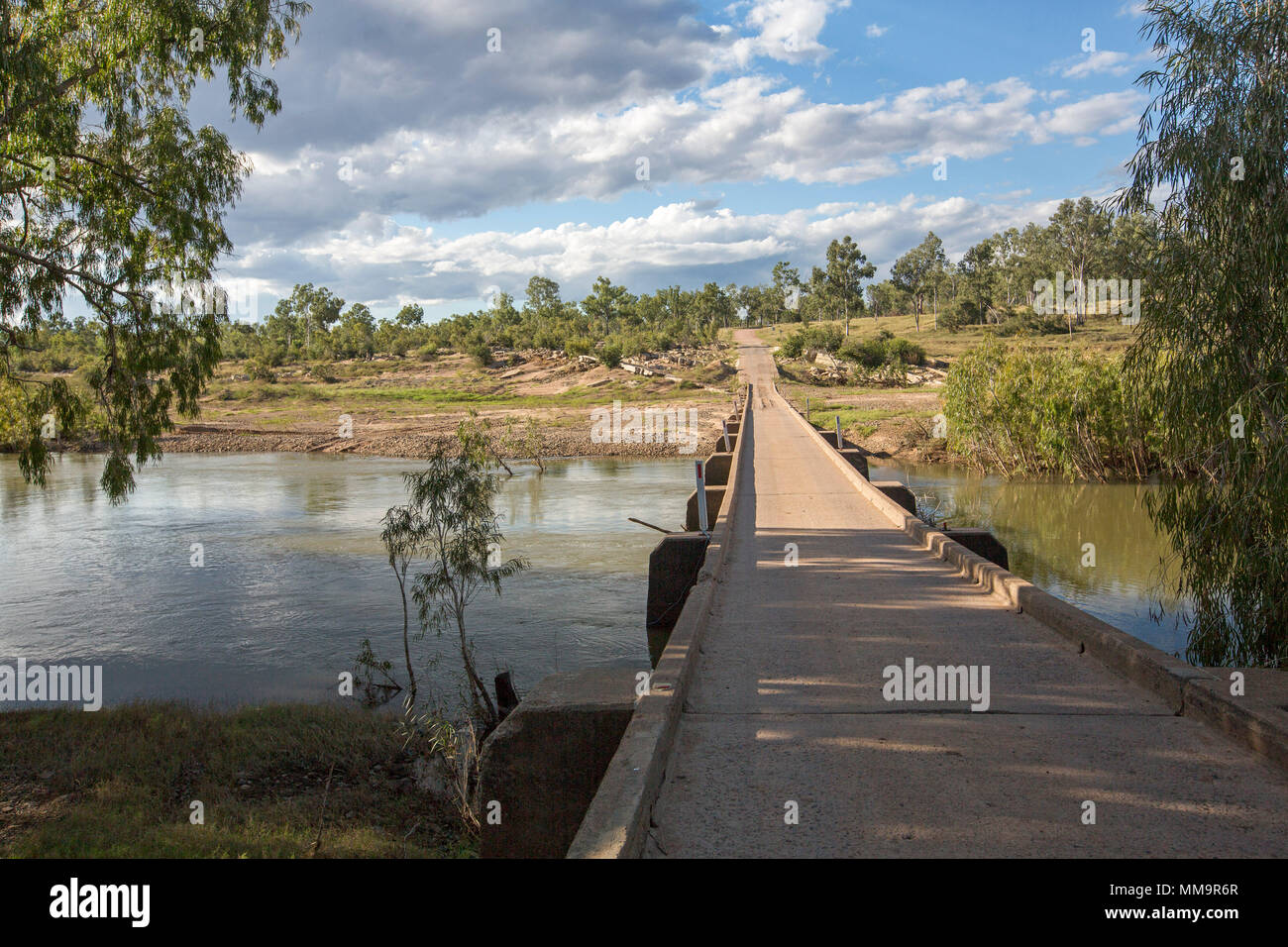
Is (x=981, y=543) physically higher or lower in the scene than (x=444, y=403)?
lower

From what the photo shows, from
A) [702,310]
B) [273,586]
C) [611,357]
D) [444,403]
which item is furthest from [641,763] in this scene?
[702,310]

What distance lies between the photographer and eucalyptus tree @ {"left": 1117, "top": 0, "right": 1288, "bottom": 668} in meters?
8.87

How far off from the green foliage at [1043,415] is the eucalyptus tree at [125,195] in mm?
23803

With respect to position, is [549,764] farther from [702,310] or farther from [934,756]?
[702,310]

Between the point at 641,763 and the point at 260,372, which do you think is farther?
the point at 260,372

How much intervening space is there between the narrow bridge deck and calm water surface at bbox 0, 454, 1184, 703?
6651 millimetres

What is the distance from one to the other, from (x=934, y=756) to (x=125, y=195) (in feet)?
39.1

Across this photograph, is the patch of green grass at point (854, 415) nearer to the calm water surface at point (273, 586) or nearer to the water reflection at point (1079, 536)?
the water reflection at point (1079, 536)

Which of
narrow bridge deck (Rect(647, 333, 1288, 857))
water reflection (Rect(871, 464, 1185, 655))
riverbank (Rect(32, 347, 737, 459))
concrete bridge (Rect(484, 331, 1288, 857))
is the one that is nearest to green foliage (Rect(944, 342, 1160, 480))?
water reflection (Rect(871, 464, 1185, 655))

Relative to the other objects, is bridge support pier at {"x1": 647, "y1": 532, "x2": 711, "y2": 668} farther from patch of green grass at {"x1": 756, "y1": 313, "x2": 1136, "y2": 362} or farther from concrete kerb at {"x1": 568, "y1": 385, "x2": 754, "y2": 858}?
patch of green grass at {"x1": 756, "y1": 313, "x2": 1136, "y2": 362}

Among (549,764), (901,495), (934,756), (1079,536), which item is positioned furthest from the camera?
(1079,536)

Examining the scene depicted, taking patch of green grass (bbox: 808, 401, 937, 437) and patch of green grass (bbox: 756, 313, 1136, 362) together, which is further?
patch of green grass (bbox: 756, 313, 1136, 362)

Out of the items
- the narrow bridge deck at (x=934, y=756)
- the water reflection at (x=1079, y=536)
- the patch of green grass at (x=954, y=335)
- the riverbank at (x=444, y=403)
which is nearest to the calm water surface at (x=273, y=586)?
the narrow bridge deck at (x=934, y=756)

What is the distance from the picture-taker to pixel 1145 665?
6020 millimetres
